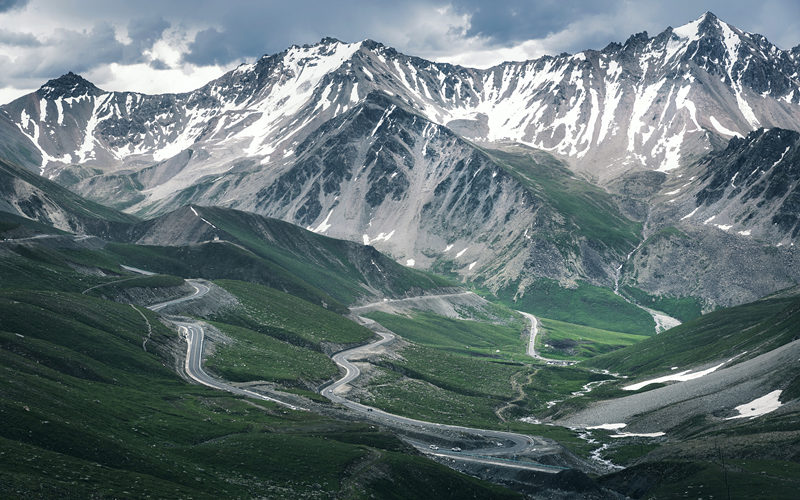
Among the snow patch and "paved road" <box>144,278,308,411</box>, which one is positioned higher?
the snow patch

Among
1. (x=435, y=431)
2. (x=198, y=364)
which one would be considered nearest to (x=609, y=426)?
(x=435, y=431)

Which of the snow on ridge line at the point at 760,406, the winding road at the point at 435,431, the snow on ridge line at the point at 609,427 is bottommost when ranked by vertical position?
the winding road at the point at 435,431

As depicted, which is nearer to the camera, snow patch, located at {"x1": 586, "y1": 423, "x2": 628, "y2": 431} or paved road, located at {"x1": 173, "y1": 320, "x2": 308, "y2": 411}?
paved road, located at {"x1": 173, "y1": 320, "x2": 308, "y2": 411}

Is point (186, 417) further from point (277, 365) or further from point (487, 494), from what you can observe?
point (277, 365)

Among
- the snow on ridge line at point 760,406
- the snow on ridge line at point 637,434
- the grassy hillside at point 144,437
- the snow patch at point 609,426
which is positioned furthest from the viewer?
the snow patch at point 609,426

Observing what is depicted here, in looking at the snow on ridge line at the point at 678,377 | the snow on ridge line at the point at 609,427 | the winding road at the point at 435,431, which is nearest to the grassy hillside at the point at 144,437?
the winding road at the point at 435,431

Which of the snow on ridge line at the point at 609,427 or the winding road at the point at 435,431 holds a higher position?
the snow on ridge line at the point at 609,427

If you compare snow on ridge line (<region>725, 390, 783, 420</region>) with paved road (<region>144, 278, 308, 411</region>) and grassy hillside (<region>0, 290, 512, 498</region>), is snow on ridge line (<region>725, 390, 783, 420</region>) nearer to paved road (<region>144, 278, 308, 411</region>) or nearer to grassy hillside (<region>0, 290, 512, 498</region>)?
grassy hillside (<region>0, 290, 512, 498</region>)

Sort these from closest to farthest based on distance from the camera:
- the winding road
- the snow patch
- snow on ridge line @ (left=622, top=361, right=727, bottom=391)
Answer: the winding road < the snow patch < snow on ridge line @ (left=622, top=361, right=727, bottom=391)

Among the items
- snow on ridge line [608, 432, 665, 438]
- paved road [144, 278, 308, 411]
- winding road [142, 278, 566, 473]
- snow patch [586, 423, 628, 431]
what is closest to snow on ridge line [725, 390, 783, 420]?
snow on ridge line [608, 432, 665, 438]

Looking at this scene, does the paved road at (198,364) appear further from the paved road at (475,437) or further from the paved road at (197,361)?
the paved road at (475,437)

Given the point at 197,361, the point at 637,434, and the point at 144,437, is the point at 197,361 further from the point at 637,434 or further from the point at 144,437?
the point at 637,434
